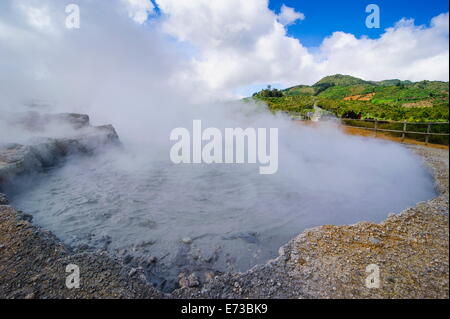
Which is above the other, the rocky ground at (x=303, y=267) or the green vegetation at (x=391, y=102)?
the green vegetation at (x=391, y=102)

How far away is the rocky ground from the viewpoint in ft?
7.24

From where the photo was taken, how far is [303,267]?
9.11 ft

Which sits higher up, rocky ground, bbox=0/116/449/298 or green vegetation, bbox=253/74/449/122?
green vegetation, bbox=253/74/449/122

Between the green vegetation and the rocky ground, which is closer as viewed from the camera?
the rocky ground

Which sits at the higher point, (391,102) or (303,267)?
(391,102)

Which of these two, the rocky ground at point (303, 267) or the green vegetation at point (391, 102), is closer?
the rocky ground at point (303, 267)

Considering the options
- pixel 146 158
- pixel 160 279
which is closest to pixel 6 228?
pixel 160 279

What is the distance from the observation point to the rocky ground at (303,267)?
221 cm

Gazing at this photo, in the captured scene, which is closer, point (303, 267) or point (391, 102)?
point (303, 267)
